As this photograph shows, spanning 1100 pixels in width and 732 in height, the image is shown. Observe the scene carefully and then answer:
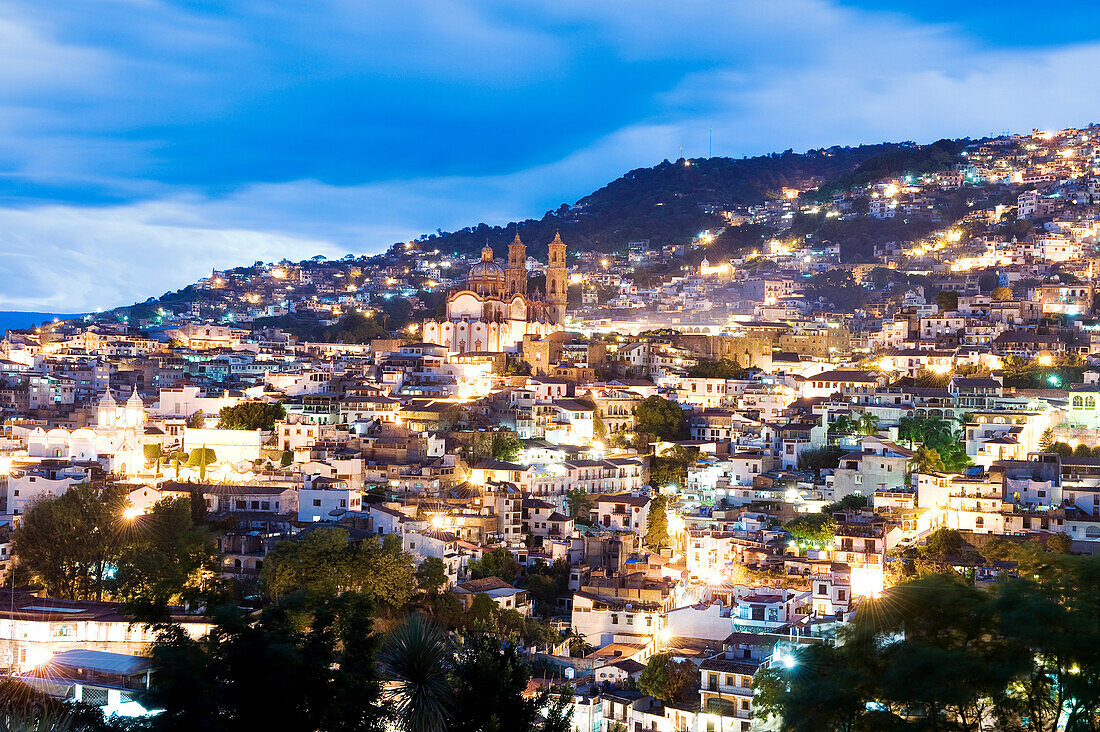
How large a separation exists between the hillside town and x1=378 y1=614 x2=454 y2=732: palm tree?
6.83 ft

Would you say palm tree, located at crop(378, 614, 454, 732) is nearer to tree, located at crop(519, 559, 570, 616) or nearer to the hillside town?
the hillside town

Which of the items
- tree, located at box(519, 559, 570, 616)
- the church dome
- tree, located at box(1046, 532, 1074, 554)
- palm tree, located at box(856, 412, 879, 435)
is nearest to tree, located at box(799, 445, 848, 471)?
palm tree, located at box(856, 412, 879, 435)

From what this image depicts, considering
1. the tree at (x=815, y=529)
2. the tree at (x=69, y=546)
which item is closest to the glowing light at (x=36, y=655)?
the tree at (x=69, y=546)

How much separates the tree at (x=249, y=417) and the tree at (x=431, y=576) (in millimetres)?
11662

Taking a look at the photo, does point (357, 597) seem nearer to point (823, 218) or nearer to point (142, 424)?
point (142, 424)

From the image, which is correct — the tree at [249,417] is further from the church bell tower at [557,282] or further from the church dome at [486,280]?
the church bell tower at [557,282]

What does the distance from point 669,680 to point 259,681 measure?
9.52 meters

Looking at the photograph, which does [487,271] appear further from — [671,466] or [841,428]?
[841,428]

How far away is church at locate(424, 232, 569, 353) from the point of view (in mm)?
46500

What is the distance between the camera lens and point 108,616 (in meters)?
18.5

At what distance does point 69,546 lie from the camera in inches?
944

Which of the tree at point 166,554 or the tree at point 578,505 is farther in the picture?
the tree at point 578,505

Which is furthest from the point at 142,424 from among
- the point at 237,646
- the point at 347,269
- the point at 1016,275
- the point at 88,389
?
the point at 347,269

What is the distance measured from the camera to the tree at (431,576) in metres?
23.0
